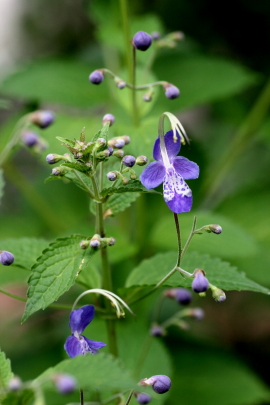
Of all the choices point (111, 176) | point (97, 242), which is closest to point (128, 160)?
point (111, 176)

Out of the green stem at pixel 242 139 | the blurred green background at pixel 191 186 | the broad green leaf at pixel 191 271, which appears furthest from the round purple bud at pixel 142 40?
the green stem at pixel 242 139

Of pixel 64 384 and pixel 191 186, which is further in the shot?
pixel 191 186

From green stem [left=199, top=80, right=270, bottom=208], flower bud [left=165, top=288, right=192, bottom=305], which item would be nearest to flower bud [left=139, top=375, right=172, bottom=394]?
flower bud [left=165, top=288, right=192, bottom=305]

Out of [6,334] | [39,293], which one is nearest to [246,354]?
[6,334]

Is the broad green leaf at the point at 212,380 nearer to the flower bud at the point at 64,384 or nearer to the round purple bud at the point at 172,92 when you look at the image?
the round purple bud at the point at 172,92

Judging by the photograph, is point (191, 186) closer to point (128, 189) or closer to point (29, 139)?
point (29, 139)

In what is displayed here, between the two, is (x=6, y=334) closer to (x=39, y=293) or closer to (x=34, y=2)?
(x=39, y=293)
